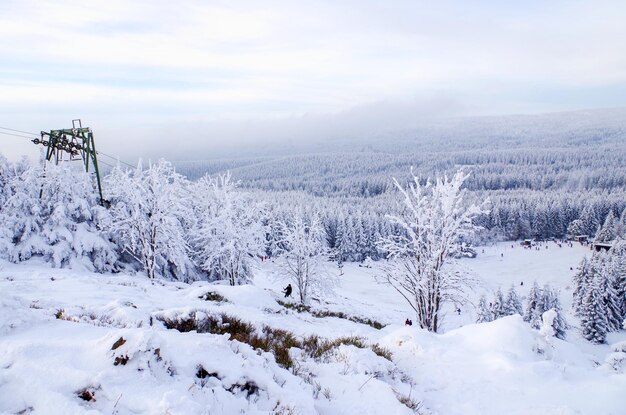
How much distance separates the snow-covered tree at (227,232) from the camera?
24.3 metres

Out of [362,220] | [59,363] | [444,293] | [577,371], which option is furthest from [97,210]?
[362,220]

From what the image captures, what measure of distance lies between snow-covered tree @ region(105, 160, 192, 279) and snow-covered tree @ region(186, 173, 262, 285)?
6.70ft

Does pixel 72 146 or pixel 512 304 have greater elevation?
pixel 72 146

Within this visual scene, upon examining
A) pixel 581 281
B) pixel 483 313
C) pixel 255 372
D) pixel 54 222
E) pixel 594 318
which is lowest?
pixel 594 318

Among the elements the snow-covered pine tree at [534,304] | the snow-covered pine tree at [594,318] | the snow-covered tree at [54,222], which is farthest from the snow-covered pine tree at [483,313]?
the snow-covered tree at [54,222]

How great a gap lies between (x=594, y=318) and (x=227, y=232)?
1670 inches

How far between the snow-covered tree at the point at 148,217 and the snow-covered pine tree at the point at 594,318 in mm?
43944

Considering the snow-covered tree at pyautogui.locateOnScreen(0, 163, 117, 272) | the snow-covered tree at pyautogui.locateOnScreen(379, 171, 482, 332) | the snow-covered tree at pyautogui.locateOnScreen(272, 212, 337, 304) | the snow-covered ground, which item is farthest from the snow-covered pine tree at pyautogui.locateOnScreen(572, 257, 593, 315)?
the snow-covered tree at pyautogui.locateOnScreen(0, 163, 117, 272)

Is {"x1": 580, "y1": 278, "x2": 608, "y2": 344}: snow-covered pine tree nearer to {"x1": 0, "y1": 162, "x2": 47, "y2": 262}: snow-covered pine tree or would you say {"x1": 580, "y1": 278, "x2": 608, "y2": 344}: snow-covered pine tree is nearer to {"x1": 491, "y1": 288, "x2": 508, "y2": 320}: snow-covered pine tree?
{"x1": 491, "y1": 288, "x2": 508, "y2": 320}: snow-covered pine tree

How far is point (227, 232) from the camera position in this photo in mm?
24188

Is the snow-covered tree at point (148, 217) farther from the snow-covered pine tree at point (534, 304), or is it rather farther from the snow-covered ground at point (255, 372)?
the snow-covered pine tree at point (534, 304)

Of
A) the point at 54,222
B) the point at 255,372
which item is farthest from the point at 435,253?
the point at 54,222

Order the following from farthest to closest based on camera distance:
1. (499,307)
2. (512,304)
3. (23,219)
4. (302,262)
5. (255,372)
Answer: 1. (512,304)
2. (499,307)
3. (302,262)
4. (23,219)
5. (255,372)

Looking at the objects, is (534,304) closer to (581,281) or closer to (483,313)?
(483,313)
